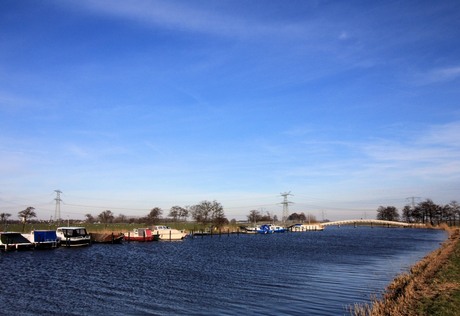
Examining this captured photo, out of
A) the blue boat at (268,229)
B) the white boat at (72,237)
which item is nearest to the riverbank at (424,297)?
the white boat at (72,237)

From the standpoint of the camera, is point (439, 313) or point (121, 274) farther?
point (121, 274)

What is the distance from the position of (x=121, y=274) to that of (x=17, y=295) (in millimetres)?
11832

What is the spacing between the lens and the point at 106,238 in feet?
279

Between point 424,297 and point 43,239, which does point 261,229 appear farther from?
point 424,297

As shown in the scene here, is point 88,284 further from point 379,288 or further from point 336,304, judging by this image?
point 379,288

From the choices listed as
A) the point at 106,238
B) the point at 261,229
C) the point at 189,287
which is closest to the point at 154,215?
the point at 261,229

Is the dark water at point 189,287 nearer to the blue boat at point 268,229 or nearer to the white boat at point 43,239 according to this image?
the white boat at point 43,239

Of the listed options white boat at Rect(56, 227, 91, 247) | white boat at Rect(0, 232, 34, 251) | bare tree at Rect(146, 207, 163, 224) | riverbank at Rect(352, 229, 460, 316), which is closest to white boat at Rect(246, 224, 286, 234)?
bare tree at Rect(146, 207, 163, 224)

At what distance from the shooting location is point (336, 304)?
2355 cm

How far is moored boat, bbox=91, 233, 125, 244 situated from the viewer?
84.8m

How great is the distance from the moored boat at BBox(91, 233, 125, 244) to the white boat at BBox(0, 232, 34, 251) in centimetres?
1895

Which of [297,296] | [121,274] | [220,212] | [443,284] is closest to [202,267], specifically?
[121,274]

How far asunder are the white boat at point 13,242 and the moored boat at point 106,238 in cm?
1895

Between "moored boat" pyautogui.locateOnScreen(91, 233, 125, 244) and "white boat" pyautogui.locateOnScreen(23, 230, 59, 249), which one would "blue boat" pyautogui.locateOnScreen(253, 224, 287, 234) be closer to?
"moored boat" pyautogui.locateOnScreen(91, 233, 125, 244)
